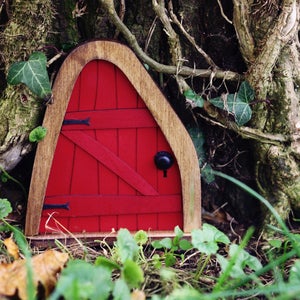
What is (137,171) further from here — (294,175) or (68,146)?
(294,175)

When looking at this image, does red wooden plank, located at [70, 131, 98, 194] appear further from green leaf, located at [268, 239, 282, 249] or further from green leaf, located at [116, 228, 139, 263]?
green leaf, located at [268, 239, 282, 249]

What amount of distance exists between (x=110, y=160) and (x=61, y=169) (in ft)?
0.58

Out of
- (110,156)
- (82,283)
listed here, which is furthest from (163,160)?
(82,283)

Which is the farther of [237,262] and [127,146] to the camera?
[127,146]

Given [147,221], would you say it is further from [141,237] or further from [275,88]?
[275,88]

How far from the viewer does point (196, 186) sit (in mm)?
1718

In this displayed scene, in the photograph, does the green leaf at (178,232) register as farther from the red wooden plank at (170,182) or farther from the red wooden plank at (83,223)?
the red wooden plank at (83,223)

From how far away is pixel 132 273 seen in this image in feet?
4.08

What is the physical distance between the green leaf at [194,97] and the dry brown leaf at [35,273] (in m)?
0.72

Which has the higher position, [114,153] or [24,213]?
[114,153]

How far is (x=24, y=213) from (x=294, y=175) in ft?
3.44

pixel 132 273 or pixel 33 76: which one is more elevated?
pixel 33 76

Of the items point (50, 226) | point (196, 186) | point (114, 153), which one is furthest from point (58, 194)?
point (196, 186)

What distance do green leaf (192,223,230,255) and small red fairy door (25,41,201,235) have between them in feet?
0.84
